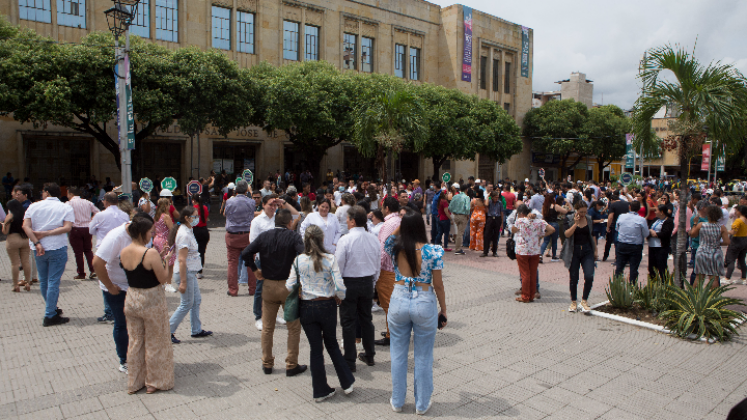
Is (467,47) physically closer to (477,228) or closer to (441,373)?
(477,228)

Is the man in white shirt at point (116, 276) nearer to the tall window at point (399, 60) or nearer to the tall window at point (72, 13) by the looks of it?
the tall window at point (72, 13)

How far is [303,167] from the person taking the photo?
29.6m

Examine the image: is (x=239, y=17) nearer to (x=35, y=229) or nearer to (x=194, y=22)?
(x=194, y=22)

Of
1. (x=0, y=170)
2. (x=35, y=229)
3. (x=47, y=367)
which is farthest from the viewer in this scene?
(x=0, y=170)

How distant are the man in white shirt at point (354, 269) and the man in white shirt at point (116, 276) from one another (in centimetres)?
203

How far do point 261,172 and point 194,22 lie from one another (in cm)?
869

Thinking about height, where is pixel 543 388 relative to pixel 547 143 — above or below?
below

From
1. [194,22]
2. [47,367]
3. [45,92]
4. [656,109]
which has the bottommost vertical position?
[47,367]

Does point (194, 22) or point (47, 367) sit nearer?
point (47, 367)

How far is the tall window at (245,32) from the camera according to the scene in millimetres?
28188

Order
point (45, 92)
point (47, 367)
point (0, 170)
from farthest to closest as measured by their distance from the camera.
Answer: point (0, 170) → point (45, 92) → point (47, 367)

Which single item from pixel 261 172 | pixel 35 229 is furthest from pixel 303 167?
pixel 35 229

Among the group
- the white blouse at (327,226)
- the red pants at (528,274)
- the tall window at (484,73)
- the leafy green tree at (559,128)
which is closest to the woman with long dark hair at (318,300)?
the white blouse at (327,226)

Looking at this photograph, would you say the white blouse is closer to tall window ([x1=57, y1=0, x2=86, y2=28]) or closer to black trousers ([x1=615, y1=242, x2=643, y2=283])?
black trousers ([x1=615, y1=242, x2=643, y2=283])
